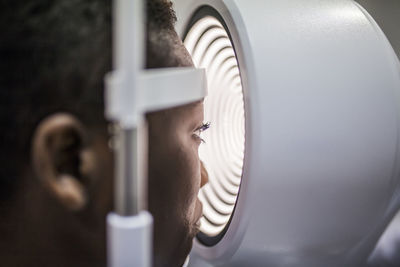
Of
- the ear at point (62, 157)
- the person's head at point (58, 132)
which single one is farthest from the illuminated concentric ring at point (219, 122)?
the ear at point (62, 157)

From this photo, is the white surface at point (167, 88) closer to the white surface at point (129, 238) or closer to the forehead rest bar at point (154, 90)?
the forehead rest bar at point (154, 90)

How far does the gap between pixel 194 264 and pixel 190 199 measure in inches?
9.6

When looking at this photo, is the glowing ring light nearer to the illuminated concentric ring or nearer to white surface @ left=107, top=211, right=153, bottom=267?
the illuminated concentric ring

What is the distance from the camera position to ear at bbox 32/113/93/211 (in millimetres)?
551

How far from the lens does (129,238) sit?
479mm

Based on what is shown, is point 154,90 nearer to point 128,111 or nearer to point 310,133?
point 128,111

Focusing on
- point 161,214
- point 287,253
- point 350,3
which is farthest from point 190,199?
point 350,3

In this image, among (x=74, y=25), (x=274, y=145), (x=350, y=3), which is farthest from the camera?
(x=350, y=3)

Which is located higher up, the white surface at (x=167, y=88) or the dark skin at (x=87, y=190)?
the white surface at (x=167, y=88)

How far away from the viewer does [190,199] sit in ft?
2.43

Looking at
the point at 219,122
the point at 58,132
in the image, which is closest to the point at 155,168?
the point at 58,132

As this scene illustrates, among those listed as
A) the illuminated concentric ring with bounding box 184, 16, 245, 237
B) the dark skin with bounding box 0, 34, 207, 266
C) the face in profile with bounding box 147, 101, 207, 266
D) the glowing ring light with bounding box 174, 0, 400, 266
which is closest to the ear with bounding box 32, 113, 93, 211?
the dark skin with bounding box 0, 34, 207, 266

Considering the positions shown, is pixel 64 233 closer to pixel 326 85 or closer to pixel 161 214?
pixel 161 214

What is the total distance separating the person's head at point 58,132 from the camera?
566 millimetres
